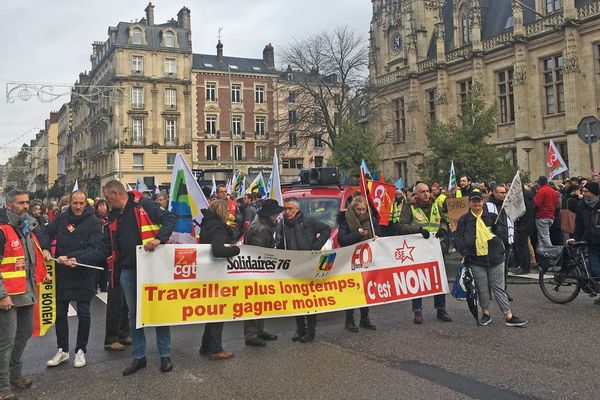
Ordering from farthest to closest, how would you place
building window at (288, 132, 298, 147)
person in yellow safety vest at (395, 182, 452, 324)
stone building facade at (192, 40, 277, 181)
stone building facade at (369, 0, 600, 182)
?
stone building facade at (192, 40, 277, 181), building window at (288, 132, 298, 147), stone building facade at (369, 0, 600, 182), person in yellow safety vest at (395, 182, 452, 324)

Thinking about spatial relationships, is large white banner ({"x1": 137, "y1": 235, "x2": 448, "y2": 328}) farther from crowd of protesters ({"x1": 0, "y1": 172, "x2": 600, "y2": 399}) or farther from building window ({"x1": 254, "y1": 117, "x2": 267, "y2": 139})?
building window ({"x1": 254, "y1": 117, "x2": 267, "y2": 139})

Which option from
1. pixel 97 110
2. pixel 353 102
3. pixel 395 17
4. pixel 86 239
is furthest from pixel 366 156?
pixel 97 110

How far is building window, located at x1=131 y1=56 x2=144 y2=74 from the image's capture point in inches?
2336

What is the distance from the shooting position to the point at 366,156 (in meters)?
31.4

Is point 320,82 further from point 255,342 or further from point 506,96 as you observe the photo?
point 255,342

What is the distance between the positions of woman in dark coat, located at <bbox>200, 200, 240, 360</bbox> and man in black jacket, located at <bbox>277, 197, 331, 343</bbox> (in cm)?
102

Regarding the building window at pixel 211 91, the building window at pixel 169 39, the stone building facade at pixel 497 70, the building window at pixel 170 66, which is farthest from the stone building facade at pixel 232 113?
the stone building facade at pixel 497 70

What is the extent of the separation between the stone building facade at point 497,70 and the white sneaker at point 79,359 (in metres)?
22.9

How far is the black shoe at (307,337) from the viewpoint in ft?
22.2

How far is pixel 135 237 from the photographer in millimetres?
5848

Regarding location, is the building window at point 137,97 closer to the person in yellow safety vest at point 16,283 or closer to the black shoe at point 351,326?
the black shoe at point 351,326

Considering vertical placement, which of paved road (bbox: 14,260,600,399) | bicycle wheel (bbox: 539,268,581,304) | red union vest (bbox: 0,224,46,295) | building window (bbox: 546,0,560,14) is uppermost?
building window (bbox: 546,0,560,14)

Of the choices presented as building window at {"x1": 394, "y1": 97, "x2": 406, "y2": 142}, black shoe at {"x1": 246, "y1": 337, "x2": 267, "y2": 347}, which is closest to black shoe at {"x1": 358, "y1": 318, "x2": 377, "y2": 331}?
black shoe at {"x1": 246, "y1": 337, "x2": 267, "y2": 347}

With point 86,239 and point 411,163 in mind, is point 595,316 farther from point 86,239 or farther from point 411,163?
point 411,163
